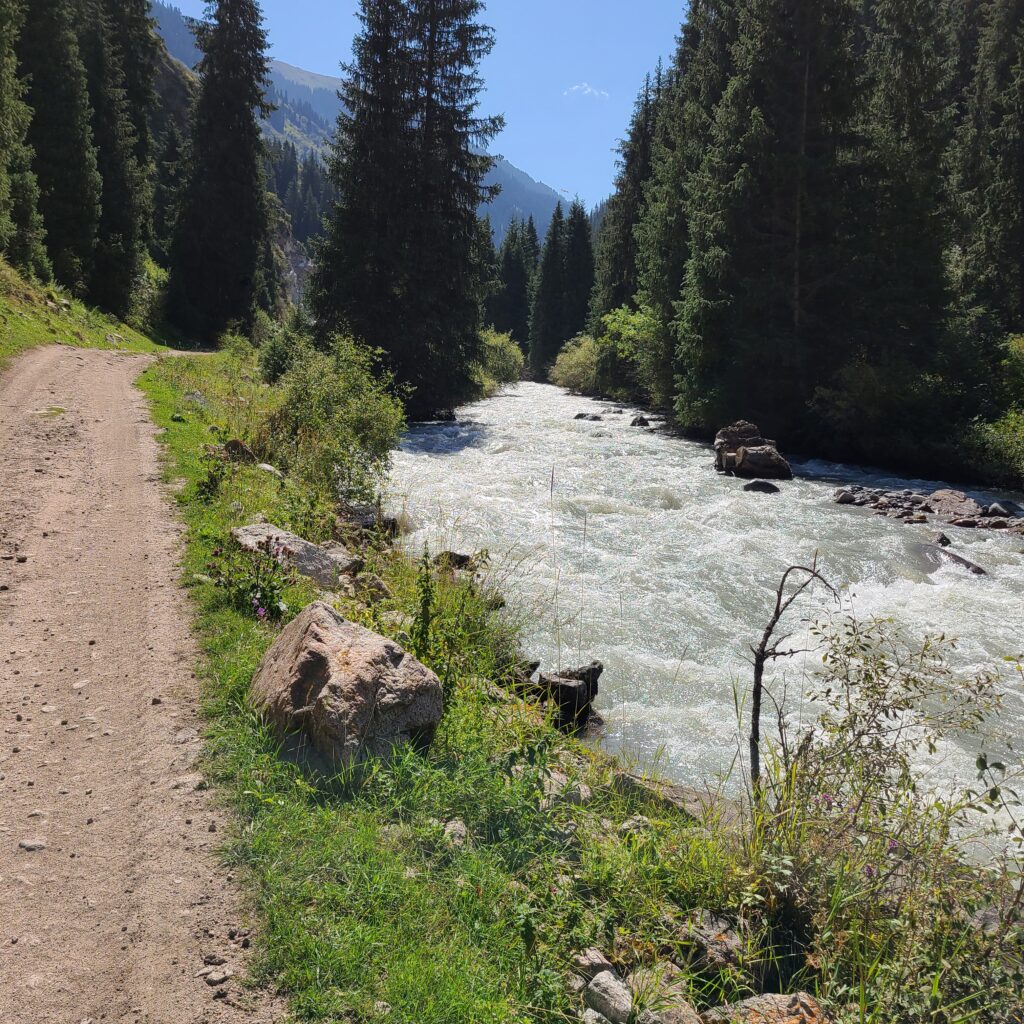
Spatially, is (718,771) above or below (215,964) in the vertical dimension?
below

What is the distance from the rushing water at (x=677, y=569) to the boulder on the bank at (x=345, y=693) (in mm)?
2111

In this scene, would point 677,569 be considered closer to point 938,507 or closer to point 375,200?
point 938,507

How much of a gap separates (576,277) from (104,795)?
82031 mm

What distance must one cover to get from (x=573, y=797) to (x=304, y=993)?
221 cm


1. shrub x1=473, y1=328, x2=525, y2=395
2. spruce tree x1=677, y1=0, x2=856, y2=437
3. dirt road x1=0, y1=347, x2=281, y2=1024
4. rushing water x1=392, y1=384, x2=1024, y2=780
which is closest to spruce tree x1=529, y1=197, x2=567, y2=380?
shrub x1=473, y1=328, x2=525, y2=395

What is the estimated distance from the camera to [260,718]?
4.83m

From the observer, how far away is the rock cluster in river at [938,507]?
52.2 ft

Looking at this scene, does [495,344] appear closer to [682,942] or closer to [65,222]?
[65,222]

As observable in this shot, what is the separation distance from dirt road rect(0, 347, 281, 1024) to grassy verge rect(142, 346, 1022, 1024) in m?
0.22

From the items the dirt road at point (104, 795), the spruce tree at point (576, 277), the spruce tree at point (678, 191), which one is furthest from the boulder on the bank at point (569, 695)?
the spruce tree at point (576, 277)

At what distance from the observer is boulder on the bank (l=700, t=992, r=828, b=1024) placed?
3172 millimetres

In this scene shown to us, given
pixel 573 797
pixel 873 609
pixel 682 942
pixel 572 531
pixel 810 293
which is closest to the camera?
pixel 682 942

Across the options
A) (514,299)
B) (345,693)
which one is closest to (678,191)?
(345,693)

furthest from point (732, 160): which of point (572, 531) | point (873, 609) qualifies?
point (873, 609)
